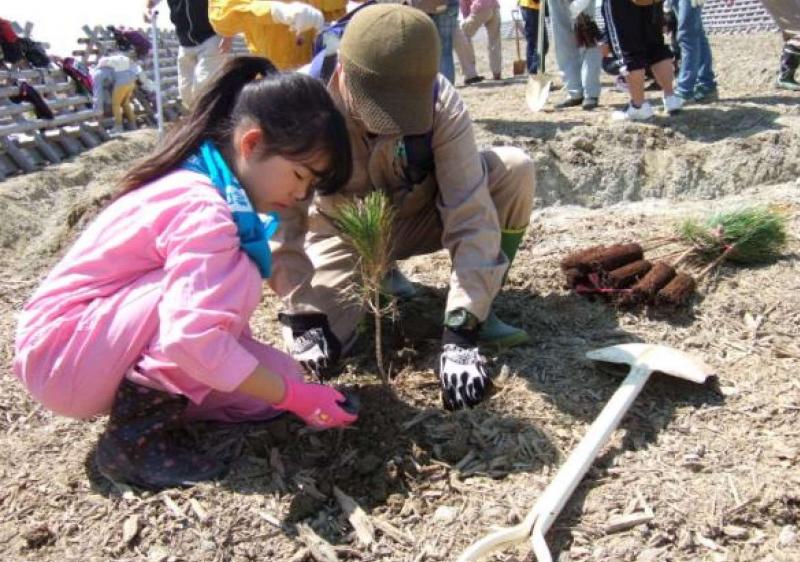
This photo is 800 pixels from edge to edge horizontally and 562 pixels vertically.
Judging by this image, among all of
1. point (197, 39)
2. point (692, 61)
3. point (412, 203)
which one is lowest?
point (692, 61)

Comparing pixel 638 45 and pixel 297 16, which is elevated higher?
pixel 297 16

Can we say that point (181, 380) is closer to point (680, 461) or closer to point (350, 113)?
point (350, 113)

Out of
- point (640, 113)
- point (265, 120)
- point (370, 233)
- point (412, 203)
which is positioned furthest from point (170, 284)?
point (640, 113)

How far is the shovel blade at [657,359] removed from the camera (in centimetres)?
214

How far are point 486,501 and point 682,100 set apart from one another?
455cm

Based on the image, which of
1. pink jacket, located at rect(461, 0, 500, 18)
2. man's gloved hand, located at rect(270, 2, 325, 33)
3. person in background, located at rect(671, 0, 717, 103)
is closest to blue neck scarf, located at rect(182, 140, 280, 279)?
man's gloved hand, located at rect(270, 2, 325, 33)

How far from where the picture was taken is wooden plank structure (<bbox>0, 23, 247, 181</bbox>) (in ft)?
19.3

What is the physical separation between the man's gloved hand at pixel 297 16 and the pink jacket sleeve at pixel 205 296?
1880 millimetres

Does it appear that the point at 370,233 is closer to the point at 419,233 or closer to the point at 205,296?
the point at 205,296

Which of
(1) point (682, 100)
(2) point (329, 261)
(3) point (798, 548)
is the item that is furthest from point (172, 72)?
(3) point (798, 548)

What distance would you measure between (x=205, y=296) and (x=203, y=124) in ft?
1.59

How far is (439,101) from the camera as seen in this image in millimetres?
2361

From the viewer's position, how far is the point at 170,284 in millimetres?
1596

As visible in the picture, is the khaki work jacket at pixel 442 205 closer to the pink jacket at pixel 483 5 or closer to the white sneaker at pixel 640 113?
the white sneaker at pixel 640 113
